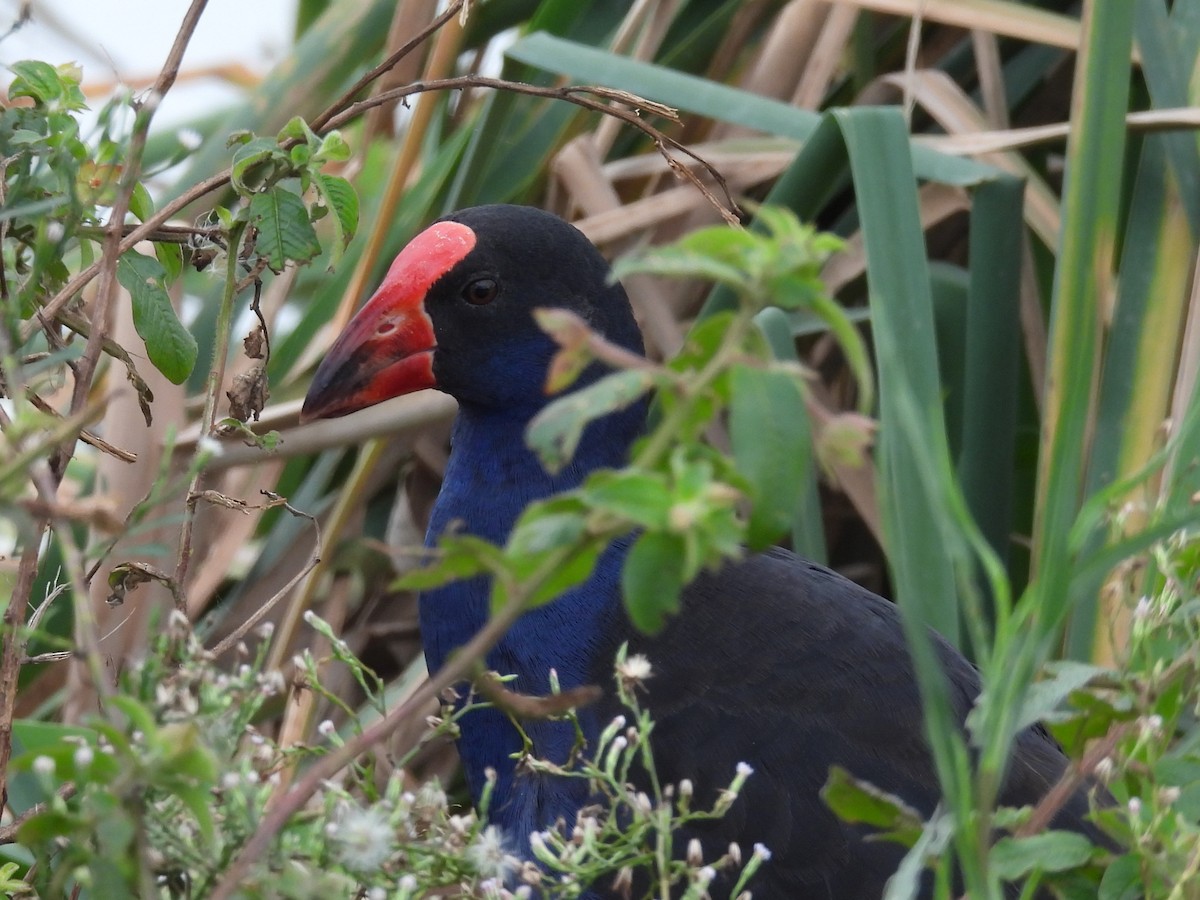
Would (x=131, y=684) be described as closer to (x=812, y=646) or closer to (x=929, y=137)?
(x=812, y=646)

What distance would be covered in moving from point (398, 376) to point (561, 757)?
0.35 metres

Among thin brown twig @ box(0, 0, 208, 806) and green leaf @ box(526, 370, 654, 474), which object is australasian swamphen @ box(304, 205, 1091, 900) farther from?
green leaf @ box(526, 370, 654, 474)

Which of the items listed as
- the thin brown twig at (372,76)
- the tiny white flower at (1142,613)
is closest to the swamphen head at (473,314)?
the thin brown twig at (372,76)

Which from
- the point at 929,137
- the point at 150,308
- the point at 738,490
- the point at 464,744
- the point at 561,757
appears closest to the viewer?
the point at 738,490

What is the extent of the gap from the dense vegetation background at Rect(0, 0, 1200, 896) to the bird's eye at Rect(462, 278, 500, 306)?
0.61 feet

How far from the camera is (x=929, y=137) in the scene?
5.49ft

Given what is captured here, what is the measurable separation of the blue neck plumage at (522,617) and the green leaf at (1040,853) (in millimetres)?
524

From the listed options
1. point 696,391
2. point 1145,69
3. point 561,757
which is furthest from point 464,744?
point 1145,69

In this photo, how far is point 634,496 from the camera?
1.43ft

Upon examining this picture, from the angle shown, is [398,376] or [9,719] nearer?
A: [9,719]

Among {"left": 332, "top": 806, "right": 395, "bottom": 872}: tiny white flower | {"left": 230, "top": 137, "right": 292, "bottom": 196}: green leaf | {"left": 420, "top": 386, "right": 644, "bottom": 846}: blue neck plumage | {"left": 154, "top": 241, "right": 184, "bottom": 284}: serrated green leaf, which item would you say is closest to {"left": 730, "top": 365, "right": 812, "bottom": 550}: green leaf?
{"left": 332, "top": 806, "right": 395, "bottom": 872}: tiny white flower

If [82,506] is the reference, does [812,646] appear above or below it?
below

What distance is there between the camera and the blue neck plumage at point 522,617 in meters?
1.11

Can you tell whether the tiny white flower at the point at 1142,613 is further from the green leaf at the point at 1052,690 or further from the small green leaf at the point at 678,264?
the small green leaf at the point at 678,264
